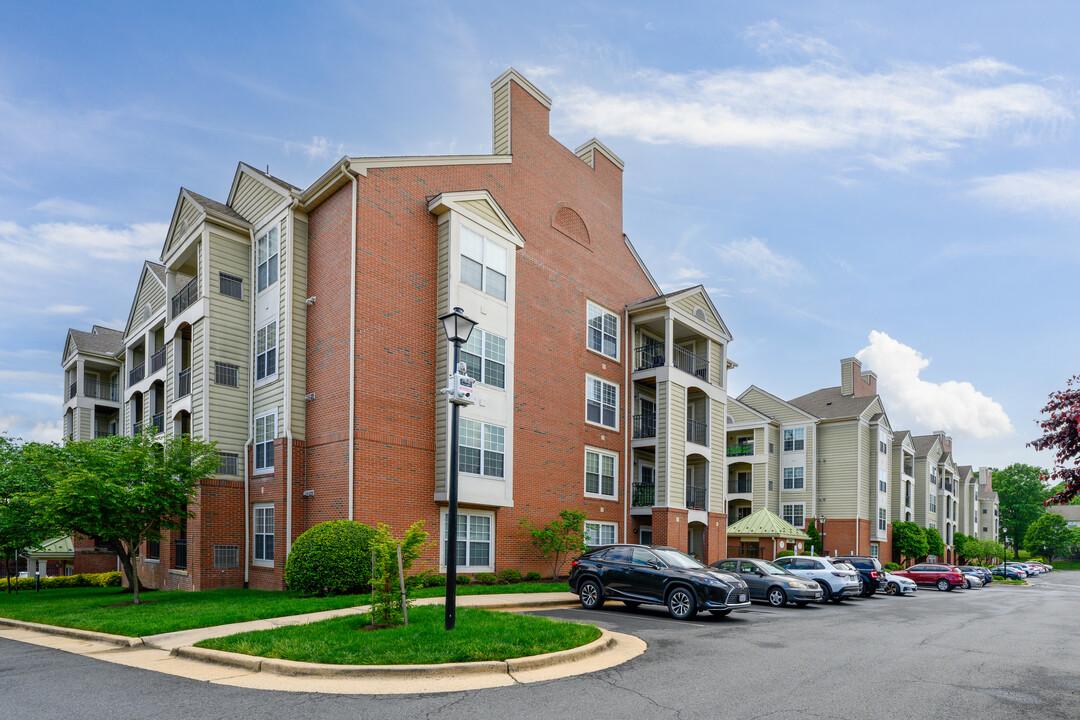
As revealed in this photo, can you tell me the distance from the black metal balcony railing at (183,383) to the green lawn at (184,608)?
6303 mm

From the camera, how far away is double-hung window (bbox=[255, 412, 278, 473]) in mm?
20984

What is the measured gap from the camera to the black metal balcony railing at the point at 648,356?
30.5m

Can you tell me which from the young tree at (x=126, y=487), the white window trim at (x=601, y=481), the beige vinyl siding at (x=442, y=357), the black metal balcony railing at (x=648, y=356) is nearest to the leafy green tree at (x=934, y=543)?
the black metal balcony railing at (x=648, y=356)

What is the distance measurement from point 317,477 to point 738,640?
11.7 metres

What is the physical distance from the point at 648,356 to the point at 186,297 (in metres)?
17.7

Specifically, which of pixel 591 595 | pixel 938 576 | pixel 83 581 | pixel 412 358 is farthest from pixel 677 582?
pixel 938 576

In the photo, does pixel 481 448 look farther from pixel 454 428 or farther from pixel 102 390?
pixel 102 390

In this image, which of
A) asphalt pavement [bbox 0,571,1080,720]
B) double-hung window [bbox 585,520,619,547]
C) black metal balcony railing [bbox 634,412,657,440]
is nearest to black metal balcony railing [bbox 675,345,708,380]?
black metal balcony railing [bbox 634,412,657,440]

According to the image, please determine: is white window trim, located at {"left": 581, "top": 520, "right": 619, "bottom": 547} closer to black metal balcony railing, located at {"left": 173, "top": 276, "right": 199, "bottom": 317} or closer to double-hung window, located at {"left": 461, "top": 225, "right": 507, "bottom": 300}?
double-hung window, located at {"left": 461, "top": 225, "right": 507, "bottom": 300}

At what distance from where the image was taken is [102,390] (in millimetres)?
39062

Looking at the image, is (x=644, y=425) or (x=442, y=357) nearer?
(x=442, y=357)

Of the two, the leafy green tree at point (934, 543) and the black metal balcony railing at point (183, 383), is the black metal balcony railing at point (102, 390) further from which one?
the leafy green tree at point (934, 543)

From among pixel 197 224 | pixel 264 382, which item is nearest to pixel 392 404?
pixel 264 382

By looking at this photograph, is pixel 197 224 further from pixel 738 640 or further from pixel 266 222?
pixel 738 640
